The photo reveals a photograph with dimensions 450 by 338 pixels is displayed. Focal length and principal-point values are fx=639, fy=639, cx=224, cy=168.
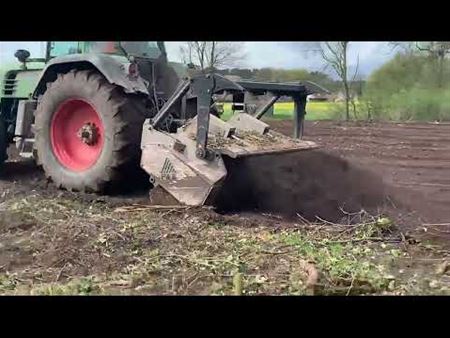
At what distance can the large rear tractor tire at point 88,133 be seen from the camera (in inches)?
256

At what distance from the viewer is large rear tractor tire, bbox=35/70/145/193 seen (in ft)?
21.3

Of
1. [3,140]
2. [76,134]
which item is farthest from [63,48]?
[3,140]

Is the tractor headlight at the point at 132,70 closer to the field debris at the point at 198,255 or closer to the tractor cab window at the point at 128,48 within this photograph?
the tractor cab window at the point at 128,48

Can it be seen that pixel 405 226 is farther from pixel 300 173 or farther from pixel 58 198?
pixel 58 198

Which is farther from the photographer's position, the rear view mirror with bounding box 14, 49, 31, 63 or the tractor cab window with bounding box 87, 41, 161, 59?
the rear view mirror with bounding box 14, 49, 31, 63

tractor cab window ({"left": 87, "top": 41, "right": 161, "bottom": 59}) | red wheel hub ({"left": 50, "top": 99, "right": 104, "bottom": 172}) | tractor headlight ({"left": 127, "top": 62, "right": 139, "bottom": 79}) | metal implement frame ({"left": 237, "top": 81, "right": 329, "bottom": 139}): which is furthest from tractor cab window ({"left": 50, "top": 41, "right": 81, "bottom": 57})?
metal implement frame ({"left": 237, "top": 81, "right": 329, "bottom": 139})

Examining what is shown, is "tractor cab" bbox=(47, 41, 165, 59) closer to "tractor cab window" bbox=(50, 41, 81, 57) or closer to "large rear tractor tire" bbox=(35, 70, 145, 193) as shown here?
"tractor cab window" bbox=(50, 41, 81, 57)

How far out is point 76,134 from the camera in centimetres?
732

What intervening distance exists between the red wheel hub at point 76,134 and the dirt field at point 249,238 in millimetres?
418

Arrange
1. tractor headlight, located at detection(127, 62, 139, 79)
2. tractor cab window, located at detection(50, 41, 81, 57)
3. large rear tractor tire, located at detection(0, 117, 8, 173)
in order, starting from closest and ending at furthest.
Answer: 1. tractor headlight, located at detection(127, 62, 139, 79)
2. tractor cab window, located at detection(50, 41, 81, 57)
3. large rear tractor tire, located at detection(0, 117, 8, 173)

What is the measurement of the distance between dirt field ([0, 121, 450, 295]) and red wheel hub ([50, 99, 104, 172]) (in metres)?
0.42

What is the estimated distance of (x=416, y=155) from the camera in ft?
40.2
